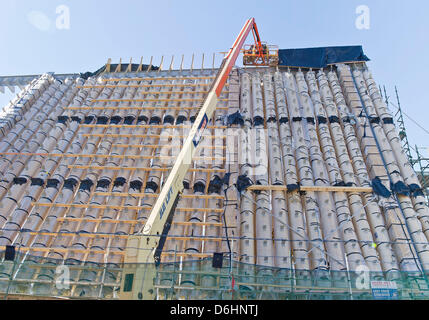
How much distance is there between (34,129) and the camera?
24141 mm

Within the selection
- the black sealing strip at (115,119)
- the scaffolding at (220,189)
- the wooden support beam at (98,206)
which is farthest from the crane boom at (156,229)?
the black sealing strip at (115,119)

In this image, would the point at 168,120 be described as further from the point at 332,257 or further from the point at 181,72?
the point at 332,257

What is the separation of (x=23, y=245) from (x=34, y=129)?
32.5 feet

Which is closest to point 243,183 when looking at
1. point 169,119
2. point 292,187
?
point 292,187

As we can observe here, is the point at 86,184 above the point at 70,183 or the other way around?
the other way around

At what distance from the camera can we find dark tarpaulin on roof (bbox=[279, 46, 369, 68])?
28812 mm

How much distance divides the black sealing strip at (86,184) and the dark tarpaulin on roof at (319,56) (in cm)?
1699

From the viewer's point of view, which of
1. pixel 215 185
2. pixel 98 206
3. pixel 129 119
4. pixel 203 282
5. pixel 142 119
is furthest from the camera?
pixel 129 119

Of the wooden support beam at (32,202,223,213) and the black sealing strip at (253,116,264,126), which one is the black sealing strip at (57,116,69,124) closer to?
the wooden support beam at (32,202,223,213)

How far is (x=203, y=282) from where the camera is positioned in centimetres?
1261

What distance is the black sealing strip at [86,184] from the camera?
19.2m

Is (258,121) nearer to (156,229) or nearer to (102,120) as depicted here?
(102,120)

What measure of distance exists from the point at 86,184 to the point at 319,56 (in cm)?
1940

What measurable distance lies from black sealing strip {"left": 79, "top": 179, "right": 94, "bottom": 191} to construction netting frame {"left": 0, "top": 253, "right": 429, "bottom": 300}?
6322 mm
